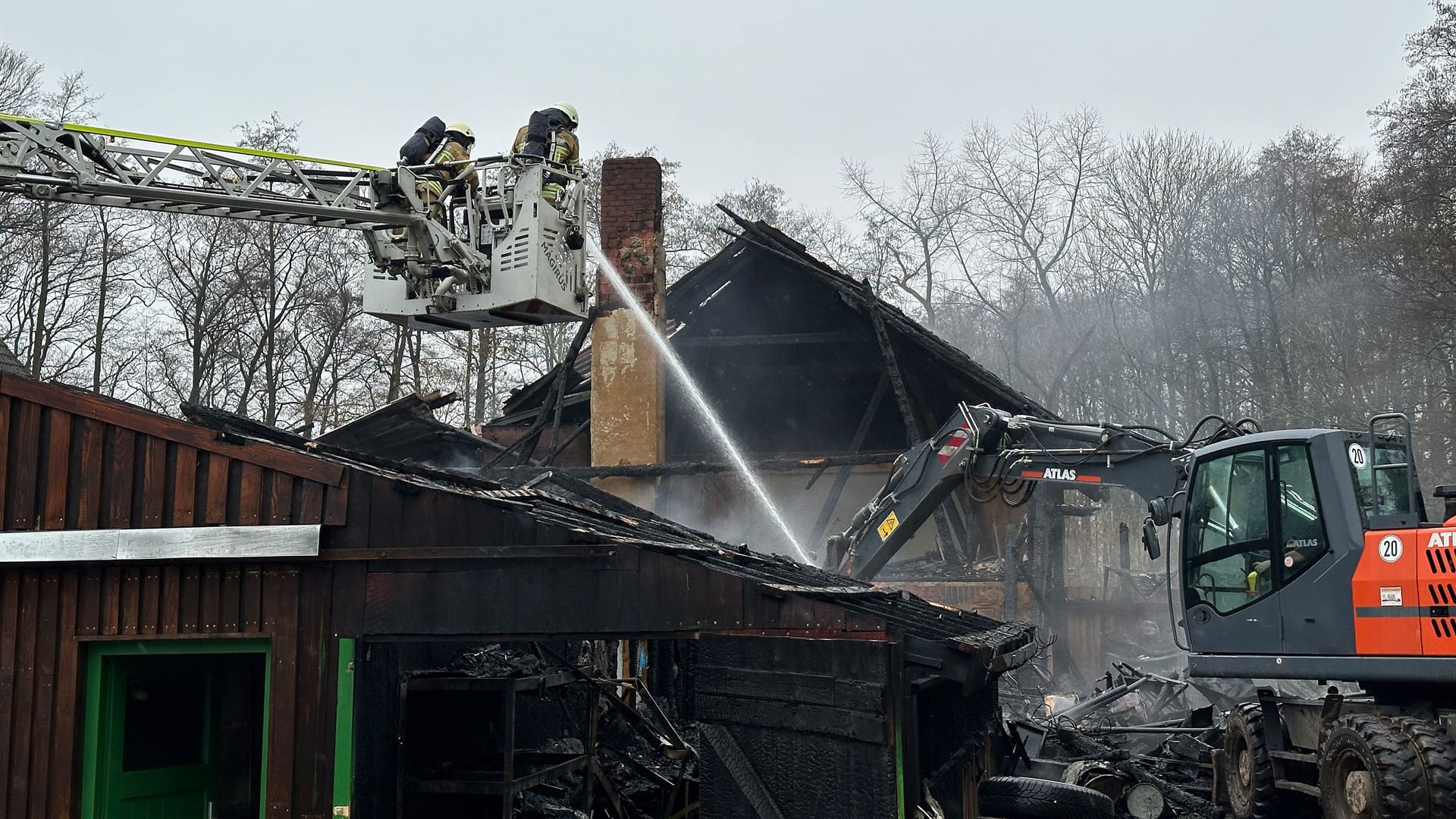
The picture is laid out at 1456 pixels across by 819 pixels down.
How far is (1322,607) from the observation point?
9.23 meters

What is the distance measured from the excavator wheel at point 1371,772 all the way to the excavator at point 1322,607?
0.01 metres

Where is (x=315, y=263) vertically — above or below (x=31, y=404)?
above

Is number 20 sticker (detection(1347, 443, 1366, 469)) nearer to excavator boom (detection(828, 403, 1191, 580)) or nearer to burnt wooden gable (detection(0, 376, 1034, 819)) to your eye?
excavator boom (detection(828, 403, 1191, 580))

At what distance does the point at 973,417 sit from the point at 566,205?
5066 millimetres

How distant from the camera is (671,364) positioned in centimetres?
2014

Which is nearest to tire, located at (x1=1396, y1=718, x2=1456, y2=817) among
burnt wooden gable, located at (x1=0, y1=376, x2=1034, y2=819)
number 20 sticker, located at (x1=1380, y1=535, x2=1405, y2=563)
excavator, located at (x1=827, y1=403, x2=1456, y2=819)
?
excavator, located at (x1=827, y1=403, x2=1456, y2=819)

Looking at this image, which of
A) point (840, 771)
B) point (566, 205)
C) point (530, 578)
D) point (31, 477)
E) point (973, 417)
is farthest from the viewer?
point (973, 417)

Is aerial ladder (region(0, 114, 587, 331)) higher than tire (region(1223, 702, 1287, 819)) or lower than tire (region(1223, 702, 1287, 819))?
higher

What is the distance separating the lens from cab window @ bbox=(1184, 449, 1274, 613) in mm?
9711

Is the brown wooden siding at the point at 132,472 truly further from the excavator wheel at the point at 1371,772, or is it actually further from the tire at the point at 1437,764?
the tire at the point at 1437,764

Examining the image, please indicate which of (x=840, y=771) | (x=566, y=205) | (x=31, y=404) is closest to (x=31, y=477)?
(x=31, y=404)

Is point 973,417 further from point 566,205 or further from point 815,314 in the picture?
point 815,314

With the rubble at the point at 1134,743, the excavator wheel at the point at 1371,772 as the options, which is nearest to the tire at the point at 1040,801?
the rubble at the point at 1134,743

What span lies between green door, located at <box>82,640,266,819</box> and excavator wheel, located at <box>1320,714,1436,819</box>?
7.22 meters
